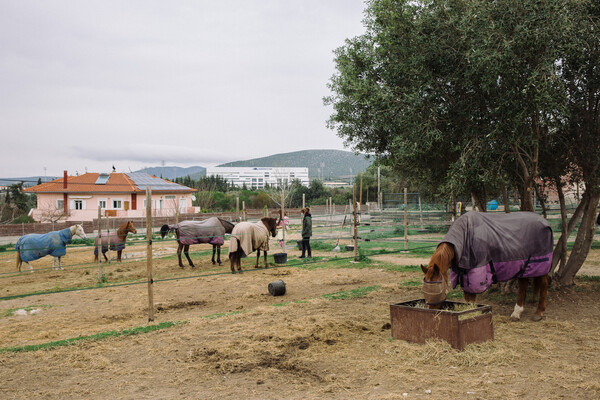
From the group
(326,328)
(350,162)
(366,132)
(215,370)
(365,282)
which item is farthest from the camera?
(350,162)

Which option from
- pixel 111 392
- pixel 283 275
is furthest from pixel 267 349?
pixel 283 275

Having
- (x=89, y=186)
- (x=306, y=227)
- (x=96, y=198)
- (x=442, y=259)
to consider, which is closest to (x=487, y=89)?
(x=442, y=259)

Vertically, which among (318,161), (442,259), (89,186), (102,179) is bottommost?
(442,259)

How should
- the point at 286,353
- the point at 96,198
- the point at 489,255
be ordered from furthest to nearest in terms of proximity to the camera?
the point at 96,198, the point at 489,255, the point at 286,353

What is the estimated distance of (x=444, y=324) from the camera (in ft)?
16.1

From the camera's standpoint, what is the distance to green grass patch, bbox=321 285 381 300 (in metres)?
8.33

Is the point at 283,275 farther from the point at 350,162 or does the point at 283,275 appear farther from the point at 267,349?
the point at 350,162

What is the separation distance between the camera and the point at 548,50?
616 centimetres

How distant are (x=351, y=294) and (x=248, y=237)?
406 centimetres

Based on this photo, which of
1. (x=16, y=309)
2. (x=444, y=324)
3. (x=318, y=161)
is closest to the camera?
(x=444, y=324)

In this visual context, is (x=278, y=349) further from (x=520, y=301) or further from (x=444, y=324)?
(x=520, y=301)

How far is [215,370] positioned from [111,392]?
3.34ft

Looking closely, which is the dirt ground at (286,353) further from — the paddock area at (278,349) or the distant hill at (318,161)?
the distant hill at (318,161)

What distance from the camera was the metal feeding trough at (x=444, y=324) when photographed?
4805 mm
